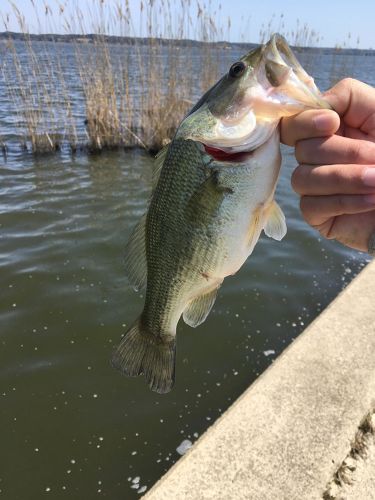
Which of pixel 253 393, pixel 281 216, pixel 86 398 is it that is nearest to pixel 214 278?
pixel 281 216

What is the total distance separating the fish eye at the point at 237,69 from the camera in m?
1.51

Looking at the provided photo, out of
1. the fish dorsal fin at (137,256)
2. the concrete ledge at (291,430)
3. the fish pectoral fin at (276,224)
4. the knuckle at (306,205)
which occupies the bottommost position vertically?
the concrete ledge at (291,430)

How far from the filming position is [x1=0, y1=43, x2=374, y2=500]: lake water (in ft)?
11.1

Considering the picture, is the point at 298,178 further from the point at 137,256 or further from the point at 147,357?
the point at 147,357

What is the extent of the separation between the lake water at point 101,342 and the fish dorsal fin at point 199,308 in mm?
1921

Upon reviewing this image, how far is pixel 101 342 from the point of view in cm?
454

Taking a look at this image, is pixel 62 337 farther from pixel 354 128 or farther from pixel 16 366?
pixel 354 128

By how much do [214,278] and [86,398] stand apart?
2663 millimetres

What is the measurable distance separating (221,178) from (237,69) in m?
0.38

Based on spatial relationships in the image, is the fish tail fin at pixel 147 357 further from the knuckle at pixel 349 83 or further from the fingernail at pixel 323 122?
the knuckle at pixel 349 83

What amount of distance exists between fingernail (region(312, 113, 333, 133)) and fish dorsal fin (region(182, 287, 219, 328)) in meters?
0.77

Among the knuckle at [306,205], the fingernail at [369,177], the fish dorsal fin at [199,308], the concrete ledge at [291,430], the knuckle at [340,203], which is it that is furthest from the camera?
the concrete ledge at [291,430]

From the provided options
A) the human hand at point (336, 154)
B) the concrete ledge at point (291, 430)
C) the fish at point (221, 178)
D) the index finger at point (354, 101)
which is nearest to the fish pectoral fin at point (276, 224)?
the fish at point (221, 178)

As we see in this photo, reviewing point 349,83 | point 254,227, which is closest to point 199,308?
point 254,227
